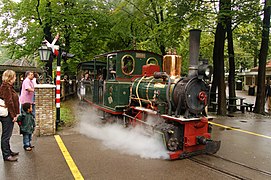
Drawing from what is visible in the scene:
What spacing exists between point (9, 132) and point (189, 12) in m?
7.99

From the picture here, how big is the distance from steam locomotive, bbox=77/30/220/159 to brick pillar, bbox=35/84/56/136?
1.86 meters

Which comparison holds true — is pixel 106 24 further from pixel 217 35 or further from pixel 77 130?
pixel 77 130

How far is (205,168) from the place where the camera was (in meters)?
4.50

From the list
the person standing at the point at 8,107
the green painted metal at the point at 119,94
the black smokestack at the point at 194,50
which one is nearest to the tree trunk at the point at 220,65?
the green painted metal at the point at 119,94

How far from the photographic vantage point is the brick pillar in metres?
6.62

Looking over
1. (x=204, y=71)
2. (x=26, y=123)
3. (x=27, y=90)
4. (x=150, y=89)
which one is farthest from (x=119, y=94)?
(x=204, y=71)

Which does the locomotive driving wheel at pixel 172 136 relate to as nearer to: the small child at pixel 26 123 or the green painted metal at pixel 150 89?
the green painted metal at pixel 150 89

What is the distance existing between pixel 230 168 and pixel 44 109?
496cm

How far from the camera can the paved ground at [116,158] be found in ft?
13.7

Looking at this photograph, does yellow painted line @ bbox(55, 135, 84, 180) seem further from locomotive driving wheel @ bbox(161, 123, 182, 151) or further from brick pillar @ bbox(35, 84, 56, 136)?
locomotive driving wheel @ bbox(161, 123, 182, 151)

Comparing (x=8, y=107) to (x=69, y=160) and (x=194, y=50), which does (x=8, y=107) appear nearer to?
(x=69, y=160)

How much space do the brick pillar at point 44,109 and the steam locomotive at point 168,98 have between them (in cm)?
186

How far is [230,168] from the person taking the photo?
14.7ft

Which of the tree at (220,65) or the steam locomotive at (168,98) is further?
the tree at (220,65)
